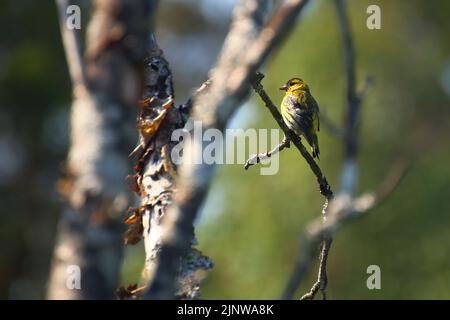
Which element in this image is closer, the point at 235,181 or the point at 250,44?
the point at 250,44

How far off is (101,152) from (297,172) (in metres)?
6.99

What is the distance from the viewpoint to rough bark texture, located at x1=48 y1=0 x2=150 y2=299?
1.66m

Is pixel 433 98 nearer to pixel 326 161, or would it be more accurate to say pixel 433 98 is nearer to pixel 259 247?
pixel 326 161

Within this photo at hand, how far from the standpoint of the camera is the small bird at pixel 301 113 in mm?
3838

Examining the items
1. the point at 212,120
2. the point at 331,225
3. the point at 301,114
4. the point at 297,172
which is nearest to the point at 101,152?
the point at 212,120

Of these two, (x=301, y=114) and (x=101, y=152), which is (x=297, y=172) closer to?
(x=301, y=114)

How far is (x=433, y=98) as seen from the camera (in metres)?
9.98

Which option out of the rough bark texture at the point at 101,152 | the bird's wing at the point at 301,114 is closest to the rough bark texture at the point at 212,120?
the rough bark texture at the point at 101,152

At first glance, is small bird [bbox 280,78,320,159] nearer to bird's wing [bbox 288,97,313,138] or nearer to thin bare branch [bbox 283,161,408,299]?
bird's wing [bbox 288,97,313,138]

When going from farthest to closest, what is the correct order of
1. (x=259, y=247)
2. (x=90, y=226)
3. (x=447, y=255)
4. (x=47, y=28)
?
(x=47, y=28) → (x=259, y=247) → (x=447, y=255) → (x=90, y=226)

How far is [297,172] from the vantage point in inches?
338

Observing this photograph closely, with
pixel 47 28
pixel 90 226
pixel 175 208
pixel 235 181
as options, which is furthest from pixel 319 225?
pixel 47 28

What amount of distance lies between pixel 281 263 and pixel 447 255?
151cm
